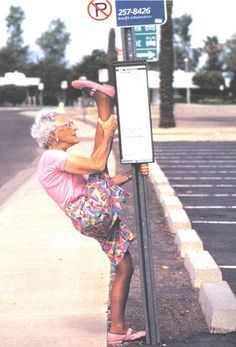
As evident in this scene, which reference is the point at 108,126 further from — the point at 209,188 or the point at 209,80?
the point at 209,80

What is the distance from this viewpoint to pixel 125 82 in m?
4.74

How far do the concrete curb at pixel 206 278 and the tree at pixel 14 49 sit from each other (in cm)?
9225

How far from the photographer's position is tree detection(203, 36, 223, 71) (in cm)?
10800

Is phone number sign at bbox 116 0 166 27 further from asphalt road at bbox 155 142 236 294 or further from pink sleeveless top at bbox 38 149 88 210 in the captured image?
asphalt road at bbox 155 142 236 294

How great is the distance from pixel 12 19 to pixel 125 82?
124m

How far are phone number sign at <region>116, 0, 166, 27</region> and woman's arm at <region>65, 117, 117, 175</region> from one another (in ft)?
2.50

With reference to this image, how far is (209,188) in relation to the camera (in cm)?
1316

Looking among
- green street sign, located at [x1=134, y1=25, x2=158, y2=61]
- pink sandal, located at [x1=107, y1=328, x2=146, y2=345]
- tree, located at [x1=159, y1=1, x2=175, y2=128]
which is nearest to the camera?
pink sandal, located at [x1=107, y1=328, x2=146, y2=345]

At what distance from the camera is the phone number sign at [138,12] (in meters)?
4.91

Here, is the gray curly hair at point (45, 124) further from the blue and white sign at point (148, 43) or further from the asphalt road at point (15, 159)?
the blue and white sign at point (148, 43)

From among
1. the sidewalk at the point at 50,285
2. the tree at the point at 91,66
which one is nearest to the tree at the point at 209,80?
the tree at the point at 91,66

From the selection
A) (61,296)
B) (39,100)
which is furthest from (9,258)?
(39,100)

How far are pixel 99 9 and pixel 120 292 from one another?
9.47 feet

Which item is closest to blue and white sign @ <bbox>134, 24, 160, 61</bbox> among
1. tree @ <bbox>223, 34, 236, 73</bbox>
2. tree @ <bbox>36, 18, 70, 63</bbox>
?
tree @ <bbox>223, 34, 236, 73</bbox>
